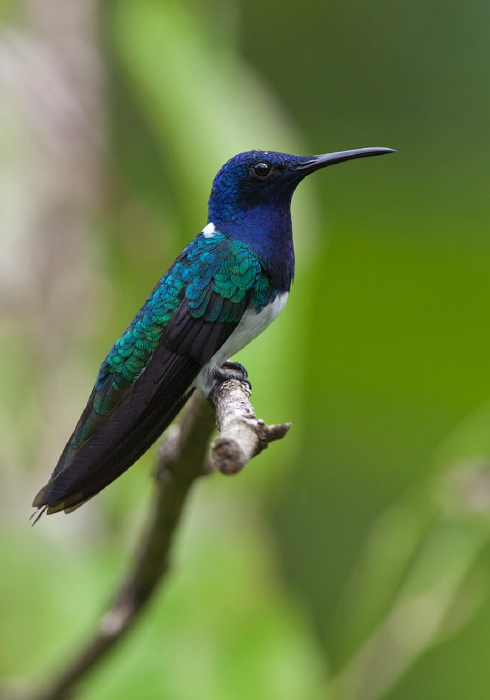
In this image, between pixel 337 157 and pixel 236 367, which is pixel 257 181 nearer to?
pixel 337 157

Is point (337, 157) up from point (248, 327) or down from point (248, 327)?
up

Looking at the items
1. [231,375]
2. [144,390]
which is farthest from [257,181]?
[144,390]

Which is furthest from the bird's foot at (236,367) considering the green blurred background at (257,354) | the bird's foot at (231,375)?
the green blurred background at (257,354)

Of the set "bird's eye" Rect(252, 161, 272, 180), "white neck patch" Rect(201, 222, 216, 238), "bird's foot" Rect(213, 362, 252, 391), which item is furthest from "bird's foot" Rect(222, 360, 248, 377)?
"bird's eye" Rect(252, 161, 272, 180)

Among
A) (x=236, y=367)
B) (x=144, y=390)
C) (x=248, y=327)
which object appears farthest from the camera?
(x=236, y=367)

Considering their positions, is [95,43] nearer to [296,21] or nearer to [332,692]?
[296,21]

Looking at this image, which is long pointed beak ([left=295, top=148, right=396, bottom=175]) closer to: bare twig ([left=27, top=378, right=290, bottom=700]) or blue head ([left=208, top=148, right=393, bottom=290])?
blue head ([left=208, top=148, right=393, bottom=290])

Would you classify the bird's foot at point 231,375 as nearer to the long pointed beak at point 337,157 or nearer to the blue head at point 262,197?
the blue head at point 262,197

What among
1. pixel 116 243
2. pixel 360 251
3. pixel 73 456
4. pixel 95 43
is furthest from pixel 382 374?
pixel 73 456
